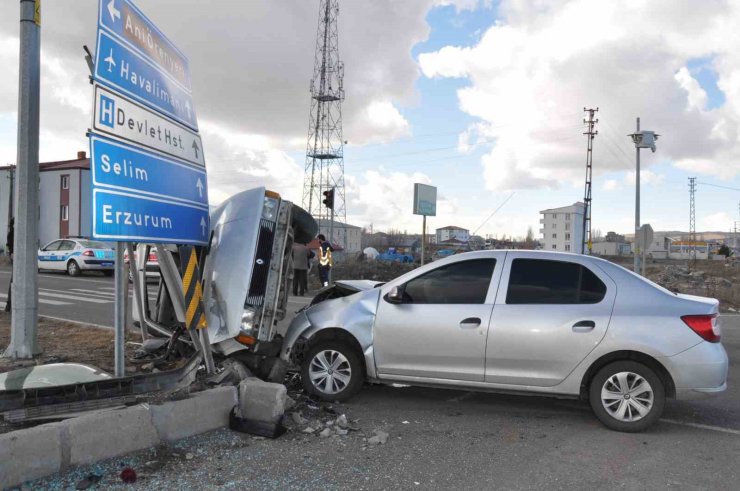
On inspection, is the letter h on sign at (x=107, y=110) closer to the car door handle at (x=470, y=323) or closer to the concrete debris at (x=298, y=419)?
the concrete debris at (x=298, y=419)

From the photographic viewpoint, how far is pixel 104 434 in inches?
158

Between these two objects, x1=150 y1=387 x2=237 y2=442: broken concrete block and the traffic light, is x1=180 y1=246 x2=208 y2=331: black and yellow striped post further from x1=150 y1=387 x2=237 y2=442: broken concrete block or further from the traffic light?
the traffic light

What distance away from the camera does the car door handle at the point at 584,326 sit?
505 centimetres

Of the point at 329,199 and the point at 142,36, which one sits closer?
the point at 142,36

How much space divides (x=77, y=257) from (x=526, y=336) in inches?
828

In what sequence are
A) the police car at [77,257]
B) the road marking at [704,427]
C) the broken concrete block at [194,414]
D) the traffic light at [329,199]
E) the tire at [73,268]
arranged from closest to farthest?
the broken concrete block at [194,414] < the road marking at [704,427] < the traffic light at [329,199] < the police car at [77,257] < the tire at [73,268]

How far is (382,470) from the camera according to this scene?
161 inches

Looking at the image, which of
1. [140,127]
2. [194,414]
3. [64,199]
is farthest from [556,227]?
[194,414]

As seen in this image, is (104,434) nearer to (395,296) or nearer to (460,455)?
(460,455)

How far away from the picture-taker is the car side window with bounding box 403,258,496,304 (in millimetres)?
5479

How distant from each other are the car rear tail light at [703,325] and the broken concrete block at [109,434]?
4.52 metres

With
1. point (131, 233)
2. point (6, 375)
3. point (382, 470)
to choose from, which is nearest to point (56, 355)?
point (6, 375)

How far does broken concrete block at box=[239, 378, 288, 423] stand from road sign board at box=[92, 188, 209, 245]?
1.80 m

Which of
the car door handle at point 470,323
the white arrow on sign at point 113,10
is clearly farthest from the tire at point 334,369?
the white arrow on sign at point 113,10
